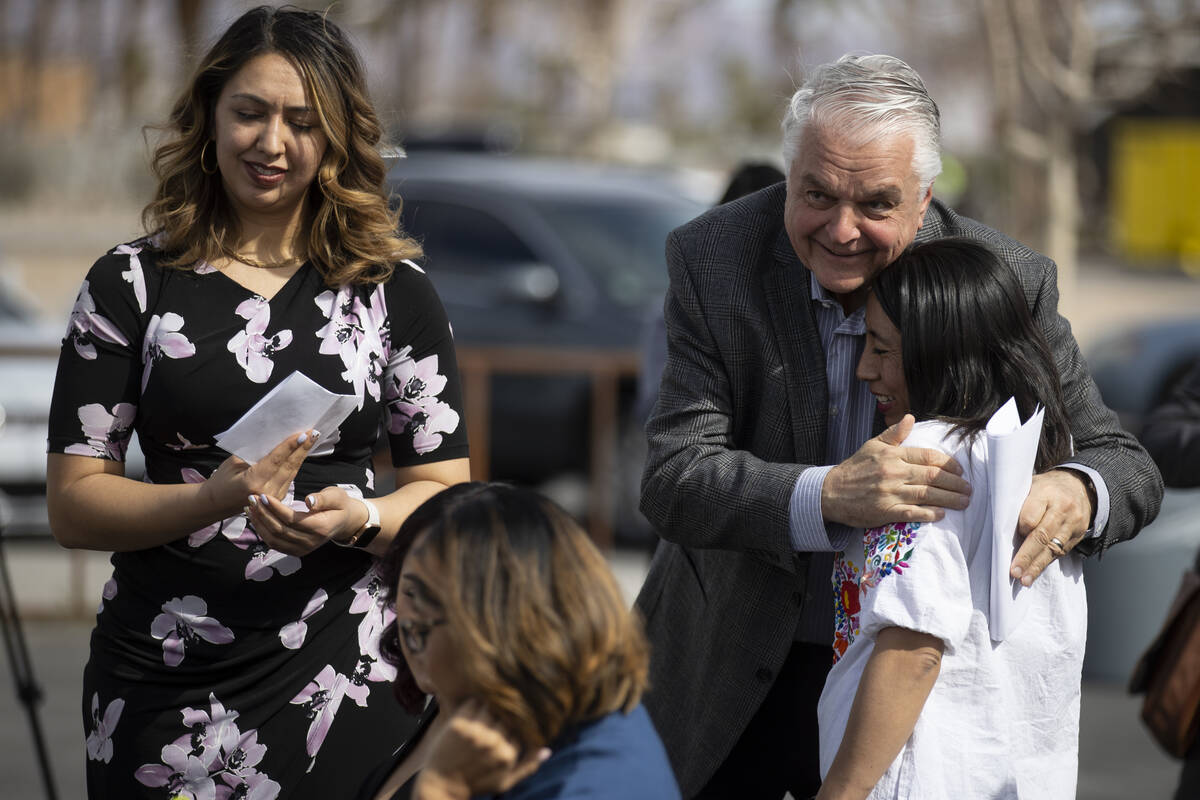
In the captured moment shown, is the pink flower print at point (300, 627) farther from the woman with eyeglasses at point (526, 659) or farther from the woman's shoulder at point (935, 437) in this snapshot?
the woman's shoulder at point (935, 437)

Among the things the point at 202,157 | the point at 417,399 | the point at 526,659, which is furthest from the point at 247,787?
the point at 202,157

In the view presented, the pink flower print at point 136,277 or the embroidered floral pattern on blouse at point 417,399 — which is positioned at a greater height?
the pink flower print at point 136,277

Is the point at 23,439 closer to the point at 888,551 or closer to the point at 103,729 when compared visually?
the point at 103,729

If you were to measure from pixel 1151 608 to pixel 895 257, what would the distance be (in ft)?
12.0

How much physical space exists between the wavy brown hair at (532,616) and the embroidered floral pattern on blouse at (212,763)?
867 mm

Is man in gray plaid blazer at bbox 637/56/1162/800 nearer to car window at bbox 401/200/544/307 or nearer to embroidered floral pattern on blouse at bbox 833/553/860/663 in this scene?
embroidered floral pattern on blouse at bbox 833/553/860/663

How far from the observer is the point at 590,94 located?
21.2 metres

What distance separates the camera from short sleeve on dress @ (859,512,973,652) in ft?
7.50

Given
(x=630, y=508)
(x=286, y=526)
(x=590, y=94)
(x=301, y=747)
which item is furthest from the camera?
(x=590, y=94)

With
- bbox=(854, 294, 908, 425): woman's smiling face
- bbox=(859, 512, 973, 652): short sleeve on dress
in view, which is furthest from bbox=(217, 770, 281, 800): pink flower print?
bbox=(854, 294, 908, 425): woman's smiling face

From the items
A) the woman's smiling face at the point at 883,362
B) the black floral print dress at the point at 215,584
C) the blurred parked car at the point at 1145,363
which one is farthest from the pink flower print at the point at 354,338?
the blurred parked car at the point at 1145,363

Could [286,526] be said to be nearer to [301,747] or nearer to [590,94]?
[301,747]

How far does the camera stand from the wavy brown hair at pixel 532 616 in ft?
6.49

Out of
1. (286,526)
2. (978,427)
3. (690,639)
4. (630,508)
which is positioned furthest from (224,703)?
(630,508)
